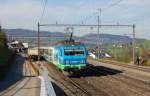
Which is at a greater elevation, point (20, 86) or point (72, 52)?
point (72, 52)

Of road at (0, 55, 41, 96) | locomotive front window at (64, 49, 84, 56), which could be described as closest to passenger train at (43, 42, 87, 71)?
locomotive front window at (64, 49, 84, 56)

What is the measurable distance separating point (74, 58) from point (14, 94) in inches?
525

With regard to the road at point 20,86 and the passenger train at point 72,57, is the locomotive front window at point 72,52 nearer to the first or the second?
the passenger train at point 72,57

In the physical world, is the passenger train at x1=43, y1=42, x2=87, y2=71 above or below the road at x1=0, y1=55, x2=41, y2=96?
above

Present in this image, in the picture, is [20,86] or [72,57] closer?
[20,86]

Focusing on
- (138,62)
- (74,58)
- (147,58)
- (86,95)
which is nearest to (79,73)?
(74,58)

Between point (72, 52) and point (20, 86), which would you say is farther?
point (72, 52)

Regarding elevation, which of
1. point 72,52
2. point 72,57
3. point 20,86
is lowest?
point 20,86

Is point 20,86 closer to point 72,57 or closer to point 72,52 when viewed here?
point 72,57

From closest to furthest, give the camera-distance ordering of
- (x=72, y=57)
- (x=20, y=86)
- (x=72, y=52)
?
(x=20, y=86), (x=72, y=57), (x=72, y=52)

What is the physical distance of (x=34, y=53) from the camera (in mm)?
83625

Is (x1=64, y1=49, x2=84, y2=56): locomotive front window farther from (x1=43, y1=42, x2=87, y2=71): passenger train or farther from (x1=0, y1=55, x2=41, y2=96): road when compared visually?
(x1=0, y1=55, x2=41, y2=96): road

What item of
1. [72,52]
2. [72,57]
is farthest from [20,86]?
[72,52]

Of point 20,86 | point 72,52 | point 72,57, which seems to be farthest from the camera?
point 72,52
